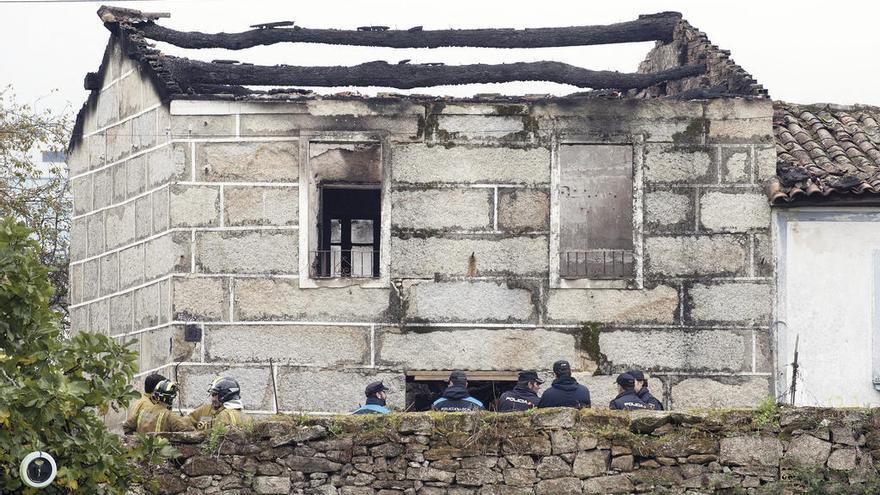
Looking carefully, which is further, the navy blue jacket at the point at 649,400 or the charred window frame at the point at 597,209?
the charred window frame at the point at 597,209

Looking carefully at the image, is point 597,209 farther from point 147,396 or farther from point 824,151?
point 147,396

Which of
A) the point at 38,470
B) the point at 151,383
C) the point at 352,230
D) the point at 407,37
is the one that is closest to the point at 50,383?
the point at 38,470

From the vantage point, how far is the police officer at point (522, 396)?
64.6 ft

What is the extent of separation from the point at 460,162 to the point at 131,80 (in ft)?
13.3

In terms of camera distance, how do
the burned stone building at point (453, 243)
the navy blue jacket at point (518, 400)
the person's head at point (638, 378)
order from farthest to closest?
the burned stone building at point (453, 243)
the person's head at point (638, 378)
the navy blue jacket at point (518, 400)

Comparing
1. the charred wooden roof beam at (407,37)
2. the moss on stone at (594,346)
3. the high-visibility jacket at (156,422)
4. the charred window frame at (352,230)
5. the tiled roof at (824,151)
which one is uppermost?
the charred wooden roof beam at (407,37)

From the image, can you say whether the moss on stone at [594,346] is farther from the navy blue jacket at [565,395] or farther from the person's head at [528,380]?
the navy blue jacket at [565,395]

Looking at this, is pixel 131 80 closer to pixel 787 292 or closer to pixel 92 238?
pixel 92 238

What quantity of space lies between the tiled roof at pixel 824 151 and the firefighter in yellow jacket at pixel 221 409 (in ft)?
23.5

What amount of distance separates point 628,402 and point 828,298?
477cm

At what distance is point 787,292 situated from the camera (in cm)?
2344

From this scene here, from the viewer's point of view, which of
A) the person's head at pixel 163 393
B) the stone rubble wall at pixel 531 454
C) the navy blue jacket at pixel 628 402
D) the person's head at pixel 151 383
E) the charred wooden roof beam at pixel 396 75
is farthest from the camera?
the charred wooden roof beam at pixel 396 75

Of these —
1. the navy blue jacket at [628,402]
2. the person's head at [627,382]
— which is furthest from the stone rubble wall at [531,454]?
the person's head at [627,382]

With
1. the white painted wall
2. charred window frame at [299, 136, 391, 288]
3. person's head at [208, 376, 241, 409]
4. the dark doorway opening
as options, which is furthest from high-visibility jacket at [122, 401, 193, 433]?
the white painted wall
